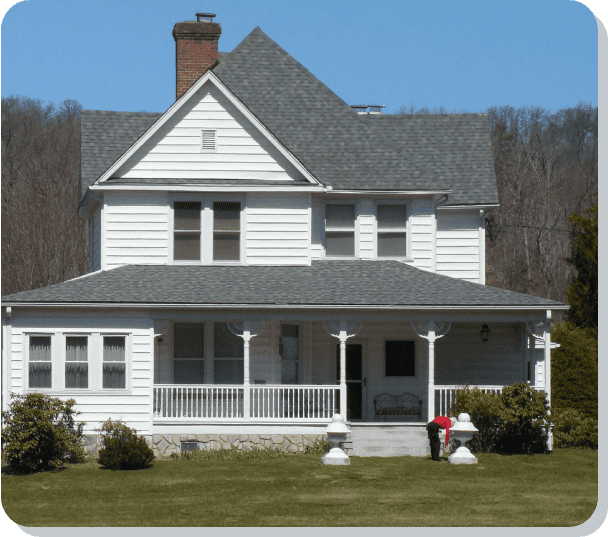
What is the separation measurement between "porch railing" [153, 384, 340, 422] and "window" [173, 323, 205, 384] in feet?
1.20

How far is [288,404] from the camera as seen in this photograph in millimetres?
22516

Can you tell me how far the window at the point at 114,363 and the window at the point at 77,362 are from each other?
424mm

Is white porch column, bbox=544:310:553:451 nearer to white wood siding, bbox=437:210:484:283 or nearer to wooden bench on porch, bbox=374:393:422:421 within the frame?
wooden bench on porch, bbox=374:393:422:421

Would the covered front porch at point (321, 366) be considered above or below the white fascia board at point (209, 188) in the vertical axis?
below

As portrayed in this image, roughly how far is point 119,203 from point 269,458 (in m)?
8.04

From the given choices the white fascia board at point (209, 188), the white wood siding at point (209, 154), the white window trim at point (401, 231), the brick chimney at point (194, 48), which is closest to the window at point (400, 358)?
the white window trim at point (401, 231)

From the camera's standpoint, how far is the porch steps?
22.6 meters

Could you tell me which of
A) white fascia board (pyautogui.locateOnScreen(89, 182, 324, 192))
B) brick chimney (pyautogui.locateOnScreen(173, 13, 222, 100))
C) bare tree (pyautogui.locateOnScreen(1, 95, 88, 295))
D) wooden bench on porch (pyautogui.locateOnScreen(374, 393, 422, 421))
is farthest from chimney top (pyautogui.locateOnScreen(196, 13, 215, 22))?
bare tree (pyautogui.locateOnScreen(1, 95, 88, 295))

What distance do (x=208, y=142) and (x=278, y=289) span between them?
463 centimetres

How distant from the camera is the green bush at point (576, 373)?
25469 mm

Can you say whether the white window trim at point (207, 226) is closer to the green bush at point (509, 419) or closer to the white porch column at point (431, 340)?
the white porch column at point (431, 340)

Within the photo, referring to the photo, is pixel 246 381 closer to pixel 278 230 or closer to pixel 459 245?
pixel 278 230

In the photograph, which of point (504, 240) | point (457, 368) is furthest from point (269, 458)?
point (504, 240)

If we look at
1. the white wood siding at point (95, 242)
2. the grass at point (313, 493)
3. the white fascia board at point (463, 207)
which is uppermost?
the white fascia board at point (463, 207)
